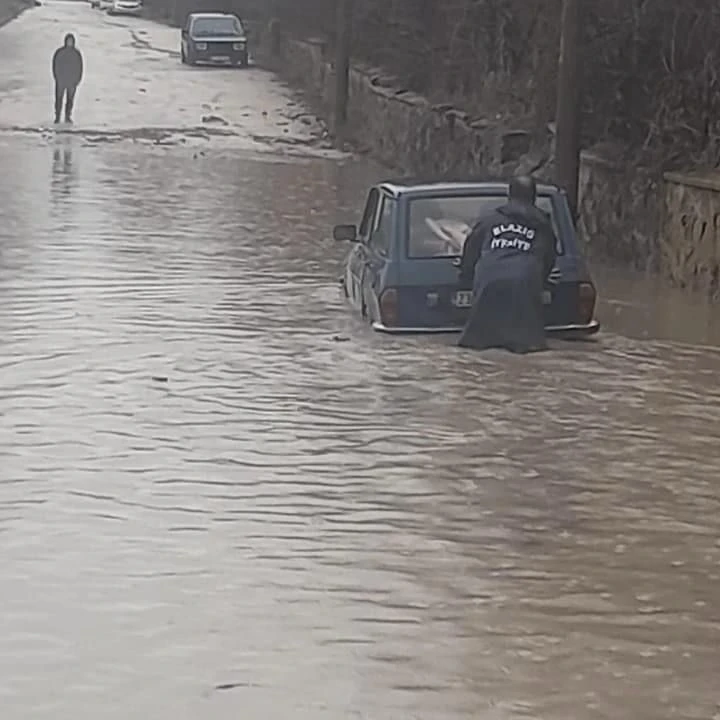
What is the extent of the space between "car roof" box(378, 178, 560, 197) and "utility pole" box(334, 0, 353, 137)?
2514 cm

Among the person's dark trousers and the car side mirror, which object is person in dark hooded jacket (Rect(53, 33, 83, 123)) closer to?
the person's dark trousers

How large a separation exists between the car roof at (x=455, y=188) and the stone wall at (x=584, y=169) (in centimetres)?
483

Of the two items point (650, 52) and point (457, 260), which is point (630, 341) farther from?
point (650, 52)

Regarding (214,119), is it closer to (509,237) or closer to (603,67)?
(603,67)

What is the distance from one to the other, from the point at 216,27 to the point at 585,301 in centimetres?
4248

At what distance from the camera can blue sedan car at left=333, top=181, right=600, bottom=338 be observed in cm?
1395

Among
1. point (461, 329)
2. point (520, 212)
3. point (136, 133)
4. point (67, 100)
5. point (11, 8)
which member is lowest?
point (136, 133)

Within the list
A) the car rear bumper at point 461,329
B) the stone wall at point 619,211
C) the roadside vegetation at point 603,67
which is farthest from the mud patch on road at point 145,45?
the car rear bumper at point 461,329

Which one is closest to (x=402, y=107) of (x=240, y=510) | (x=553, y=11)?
(x=553, y=11)

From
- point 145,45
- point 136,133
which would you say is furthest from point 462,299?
point 145,45

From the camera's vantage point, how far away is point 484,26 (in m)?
31.9

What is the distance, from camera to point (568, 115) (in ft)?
68.6

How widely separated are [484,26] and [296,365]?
61.3ft

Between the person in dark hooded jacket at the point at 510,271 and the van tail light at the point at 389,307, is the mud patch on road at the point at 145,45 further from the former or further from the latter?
the person in dark hooded jacket at the point at 510,271
